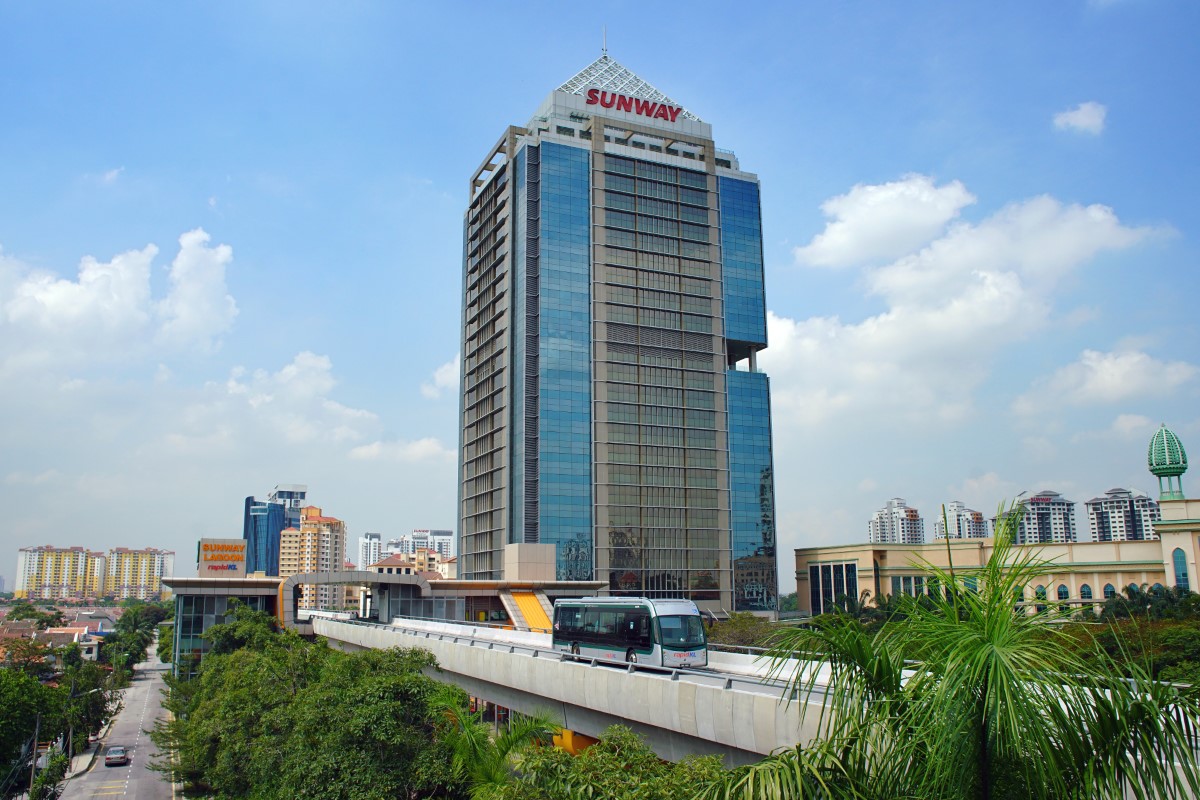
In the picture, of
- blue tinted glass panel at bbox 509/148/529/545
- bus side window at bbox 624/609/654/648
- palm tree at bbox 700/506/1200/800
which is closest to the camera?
palm tree at bbox 700/506/1200/800

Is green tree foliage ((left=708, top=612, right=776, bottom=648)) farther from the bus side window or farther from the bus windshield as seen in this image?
the bus windshield

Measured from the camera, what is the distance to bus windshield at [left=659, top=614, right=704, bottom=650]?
3192 centimetres

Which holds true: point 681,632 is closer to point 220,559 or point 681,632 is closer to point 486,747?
point 486,747

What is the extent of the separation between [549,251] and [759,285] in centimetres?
3296

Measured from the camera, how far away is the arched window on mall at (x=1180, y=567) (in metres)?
86.5

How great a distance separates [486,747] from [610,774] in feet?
25.8

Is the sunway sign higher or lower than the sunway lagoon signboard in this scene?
higher

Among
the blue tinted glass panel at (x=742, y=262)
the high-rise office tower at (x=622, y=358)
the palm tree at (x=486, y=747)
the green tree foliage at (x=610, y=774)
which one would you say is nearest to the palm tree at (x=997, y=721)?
the green tree foliage at (x=610, y=774)

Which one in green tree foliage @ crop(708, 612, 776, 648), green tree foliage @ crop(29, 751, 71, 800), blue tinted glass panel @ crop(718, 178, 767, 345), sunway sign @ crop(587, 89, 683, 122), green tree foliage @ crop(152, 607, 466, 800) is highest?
sunway sign @ crop(587, 89, 683, 122)

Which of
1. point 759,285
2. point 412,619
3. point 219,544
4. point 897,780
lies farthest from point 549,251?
point 897,780

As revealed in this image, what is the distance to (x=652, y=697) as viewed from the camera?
23266mm

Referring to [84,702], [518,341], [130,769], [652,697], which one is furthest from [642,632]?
[518,341]

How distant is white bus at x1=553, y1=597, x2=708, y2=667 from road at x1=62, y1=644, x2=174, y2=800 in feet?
117

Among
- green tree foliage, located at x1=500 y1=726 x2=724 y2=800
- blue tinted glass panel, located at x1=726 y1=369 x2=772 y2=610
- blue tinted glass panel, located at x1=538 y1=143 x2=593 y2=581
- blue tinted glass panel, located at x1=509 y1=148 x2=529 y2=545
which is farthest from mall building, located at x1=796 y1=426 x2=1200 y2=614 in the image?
green tree foliage, located at x1=500 y1=726 x2=724 y2=800
